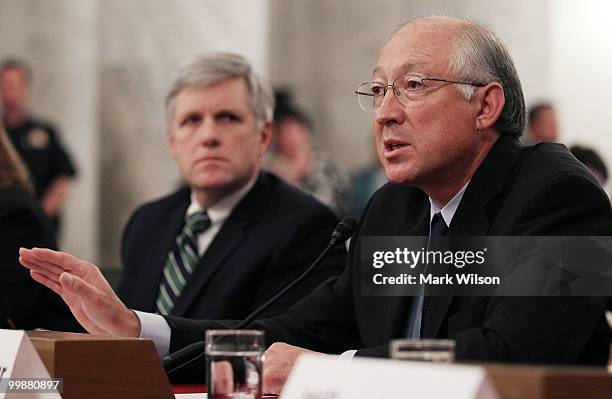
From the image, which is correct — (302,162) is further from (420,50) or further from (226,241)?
(420,50)

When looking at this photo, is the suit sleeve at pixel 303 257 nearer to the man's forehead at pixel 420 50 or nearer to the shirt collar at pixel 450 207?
the shirt collar at pixel 450 207

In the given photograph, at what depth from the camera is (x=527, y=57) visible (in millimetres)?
9219

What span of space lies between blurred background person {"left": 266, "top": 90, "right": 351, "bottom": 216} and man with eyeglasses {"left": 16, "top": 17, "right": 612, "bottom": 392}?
4.75m

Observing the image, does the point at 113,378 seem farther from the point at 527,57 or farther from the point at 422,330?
the point at 527,57

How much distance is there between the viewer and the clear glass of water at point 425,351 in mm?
1888

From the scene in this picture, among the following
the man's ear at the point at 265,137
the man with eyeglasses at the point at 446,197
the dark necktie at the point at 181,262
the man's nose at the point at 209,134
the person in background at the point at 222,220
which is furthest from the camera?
the man's ear at the point at 265,137

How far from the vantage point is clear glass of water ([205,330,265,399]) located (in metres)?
2.30

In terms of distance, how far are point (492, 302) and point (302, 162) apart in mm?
5913

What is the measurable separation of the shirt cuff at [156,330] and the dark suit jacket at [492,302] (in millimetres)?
32

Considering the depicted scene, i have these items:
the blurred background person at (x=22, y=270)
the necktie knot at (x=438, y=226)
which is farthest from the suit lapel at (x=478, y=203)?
the blurred background person at (x=22, y=270)

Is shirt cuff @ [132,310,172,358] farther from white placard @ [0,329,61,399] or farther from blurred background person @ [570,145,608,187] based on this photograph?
blurred background person @ [570,145,608,187]

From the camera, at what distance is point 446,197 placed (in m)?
3.23

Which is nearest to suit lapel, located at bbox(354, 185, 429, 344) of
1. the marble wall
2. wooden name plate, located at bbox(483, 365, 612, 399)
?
wooden name plate, located at bbox(483, 365, 612, 399)

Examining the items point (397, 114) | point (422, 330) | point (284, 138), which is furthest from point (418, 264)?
point (284, 138)
